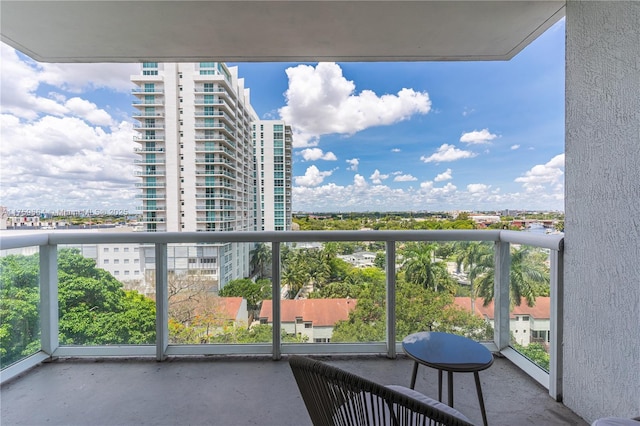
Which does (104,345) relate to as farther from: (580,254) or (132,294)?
(580,254)

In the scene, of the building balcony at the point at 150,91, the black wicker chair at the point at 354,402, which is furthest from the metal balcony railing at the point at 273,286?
the building balcony at the point at 150,91

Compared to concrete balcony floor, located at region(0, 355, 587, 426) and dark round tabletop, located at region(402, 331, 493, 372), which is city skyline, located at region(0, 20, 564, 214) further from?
dark round tabletop, located at region(402, 331, 493, 372)

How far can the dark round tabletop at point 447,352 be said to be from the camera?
1280 millimetres

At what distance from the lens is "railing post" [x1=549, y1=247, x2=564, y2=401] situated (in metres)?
1.89

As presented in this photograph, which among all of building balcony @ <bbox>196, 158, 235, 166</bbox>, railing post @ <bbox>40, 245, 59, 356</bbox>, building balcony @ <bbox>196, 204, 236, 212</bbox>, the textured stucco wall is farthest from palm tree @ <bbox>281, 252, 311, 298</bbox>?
building balcony @ <bbox>196, 158, 235, 166</bbox>

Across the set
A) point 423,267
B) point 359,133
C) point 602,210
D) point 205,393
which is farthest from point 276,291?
point 359,133

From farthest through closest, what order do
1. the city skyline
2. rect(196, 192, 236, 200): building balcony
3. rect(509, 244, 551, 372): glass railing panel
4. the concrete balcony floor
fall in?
rect(196, 192, 236, 200): building balcony, the city skyline, rect(509, 244, 551, 372): glass railing panel, the concrete balcony floor

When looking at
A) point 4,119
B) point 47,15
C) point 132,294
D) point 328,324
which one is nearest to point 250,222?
point 132,294

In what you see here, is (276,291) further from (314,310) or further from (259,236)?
(259,236)

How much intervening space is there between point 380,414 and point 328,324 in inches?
79.6

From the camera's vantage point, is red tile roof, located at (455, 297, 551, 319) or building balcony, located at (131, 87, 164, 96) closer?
red tile roof, located at (455, 297, 551, 319)

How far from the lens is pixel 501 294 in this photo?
2617 millimetres

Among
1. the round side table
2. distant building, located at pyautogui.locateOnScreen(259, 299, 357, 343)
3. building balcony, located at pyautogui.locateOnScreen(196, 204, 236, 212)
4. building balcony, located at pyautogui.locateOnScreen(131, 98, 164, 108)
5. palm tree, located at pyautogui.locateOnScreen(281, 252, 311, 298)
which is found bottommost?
distant building, located at pyautogui.locateOnScreen(259, 299, 357, 343)

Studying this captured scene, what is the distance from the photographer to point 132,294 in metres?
2.62
